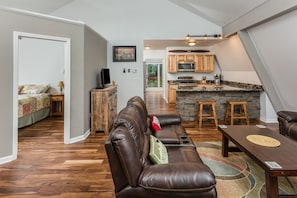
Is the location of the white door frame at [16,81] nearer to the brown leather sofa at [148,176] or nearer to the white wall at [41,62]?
the brown leather sofa at [148,176]

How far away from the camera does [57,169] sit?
307cm

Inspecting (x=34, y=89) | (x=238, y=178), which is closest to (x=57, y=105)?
(x=34, y=89)

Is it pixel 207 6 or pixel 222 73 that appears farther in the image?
pixel 222 73

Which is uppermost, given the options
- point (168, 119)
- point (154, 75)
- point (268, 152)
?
point (154, 75)

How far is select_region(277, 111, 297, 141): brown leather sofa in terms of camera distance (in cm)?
354

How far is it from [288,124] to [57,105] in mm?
6317

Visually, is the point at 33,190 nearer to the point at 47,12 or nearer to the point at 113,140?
the point at 113,140

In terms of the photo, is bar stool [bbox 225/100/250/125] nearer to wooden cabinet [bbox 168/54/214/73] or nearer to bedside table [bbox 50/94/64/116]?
wooden cabinet [bbox 168/54/214/73]

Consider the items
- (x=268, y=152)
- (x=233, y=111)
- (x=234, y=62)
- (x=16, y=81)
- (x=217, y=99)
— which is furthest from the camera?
(x=234, y=62)

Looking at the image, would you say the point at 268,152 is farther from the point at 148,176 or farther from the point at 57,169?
the point at 57,169

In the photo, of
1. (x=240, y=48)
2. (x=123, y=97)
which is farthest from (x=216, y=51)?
(x=123, y=97)

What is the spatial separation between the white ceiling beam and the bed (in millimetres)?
5608

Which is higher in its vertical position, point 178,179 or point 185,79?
point 185,79

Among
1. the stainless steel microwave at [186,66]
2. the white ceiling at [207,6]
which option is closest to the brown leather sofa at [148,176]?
the white ceiling at [207,6]
